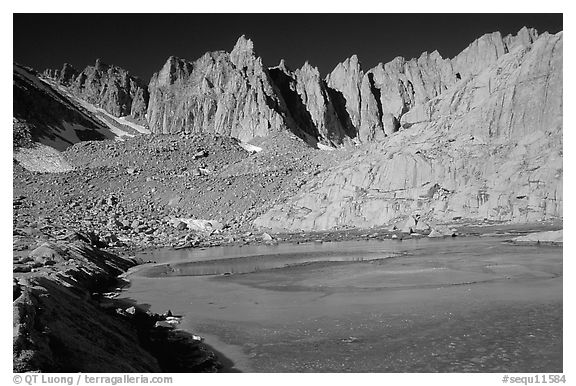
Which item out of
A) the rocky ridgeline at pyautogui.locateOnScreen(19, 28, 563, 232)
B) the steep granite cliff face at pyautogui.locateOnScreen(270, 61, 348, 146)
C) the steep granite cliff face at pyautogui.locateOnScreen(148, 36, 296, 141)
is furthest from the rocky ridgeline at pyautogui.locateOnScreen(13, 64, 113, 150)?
the steep granite cliff face at pyautogui.locateOnScreen(270, 61, 348, 146)

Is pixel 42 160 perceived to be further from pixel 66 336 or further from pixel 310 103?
pixel 66 336

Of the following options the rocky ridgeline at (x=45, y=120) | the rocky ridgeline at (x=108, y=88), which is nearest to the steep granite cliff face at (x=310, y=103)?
the rocky ridgeline at (x=108, y=88)

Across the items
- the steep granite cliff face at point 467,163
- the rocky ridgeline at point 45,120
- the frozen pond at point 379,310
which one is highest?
the rocky ridgeline at point 45,120

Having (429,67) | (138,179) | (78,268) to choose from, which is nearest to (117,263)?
(78,268)

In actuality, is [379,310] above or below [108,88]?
below

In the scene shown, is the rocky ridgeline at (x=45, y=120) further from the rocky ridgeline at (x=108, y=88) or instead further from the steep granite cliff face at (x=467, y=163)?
the steep granite cliff face at (x=467, y=163)

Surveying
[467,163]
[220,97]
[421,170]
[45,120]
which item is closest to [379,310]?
[467,163]
